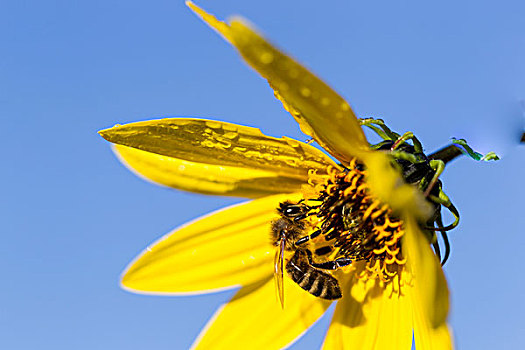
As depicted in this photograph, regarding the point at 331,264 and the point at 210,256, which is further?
the point at 210,256

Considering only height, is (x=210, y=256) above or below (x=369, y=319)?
above

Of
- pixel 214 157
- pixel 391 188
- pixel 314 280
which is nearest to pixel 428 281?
pixel 391 188

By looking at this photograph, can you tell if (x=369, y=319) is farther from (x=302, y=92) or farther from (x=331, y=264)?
(x=302, y=92)

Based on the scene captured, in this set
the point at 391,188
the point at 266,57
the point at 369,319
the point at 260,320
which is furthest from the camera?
the point at 260,320

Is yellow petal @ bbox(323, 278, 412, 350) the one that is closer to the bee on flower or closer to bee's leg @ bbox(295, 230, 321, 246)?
the bee on flower

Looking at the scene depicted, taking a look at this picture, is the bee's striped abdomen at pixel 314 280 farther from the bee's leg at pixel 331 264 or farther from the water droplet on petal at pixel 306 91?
the water droplet on petal at pixel 306 91

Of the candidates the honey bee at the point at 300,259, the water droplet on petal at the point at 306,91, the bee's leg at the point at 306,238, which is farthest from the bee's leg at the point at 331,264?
the water droplet on petal at the point at 306,91

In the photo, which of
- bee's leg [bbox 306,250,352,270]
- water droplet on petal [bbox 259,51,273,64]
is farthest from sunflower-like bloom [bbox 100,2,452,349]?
water droplet on petal [bbox 259,51,273,64]
